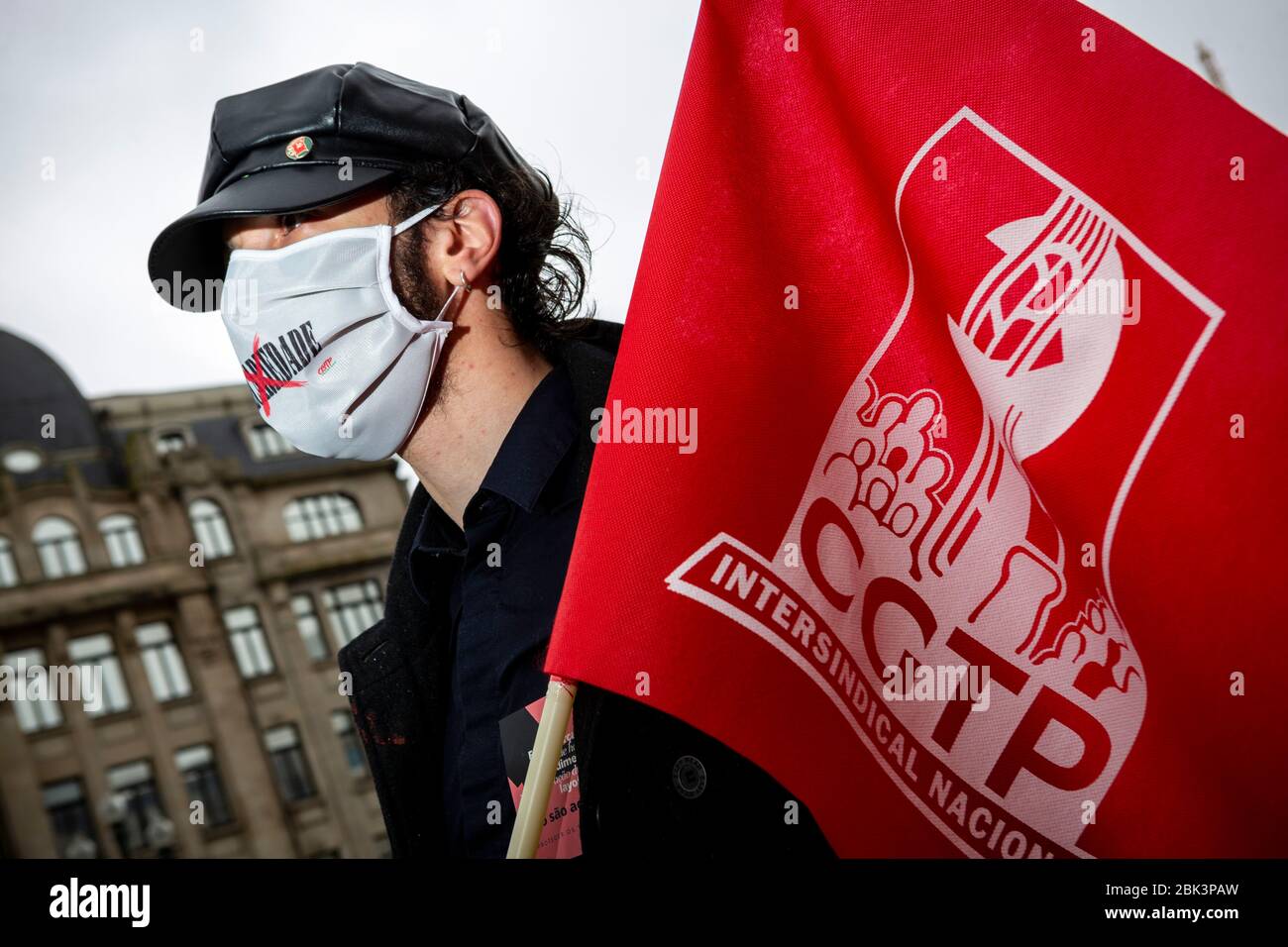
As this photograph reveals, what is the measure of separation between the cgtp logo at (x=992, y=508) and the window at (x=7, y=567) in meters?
29.2

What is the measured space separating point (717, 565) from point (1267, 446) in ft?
2.35

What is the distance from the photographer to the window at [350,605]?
27.4 metres

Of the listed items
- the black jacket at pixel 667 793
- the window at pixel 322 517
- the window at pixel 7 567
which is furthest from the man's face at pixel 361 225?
the window at pixel 7 567

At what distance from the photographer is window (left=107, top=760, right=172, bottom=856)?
2391cm

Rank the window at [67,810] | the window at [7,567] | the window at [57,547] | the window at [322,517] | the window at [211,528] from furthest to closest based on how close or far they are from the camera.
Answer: the window at [322,517]
the window at [211,528]
the window at [57,547]
the window at [7,567]
the window at [67,810]

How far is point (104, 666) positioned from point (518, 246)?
26.9 metres

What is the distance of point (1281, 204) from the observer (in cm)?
138

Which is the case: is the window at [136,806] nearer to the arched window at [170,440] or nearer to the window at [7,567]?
the window at [7,567]

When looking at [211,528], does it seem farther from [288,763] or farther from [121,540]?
[288,763]

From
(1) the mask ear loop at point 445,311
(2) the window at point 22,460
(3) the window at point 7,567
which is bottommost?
(3) the window at point 7,567

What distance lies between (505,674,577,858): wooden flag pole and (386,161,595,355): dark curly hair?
0.90 m

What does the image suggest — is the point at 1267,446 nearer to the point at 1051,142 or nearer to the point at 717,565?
the point at 1051,142

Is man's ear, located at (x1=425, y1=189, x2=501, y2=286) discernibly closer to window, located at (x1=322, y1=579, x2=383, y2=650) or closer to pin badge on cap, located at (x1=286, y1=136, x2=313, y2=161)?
pin badge on cap, located at (x1=286, y1=136, x2=313, y2=161)
